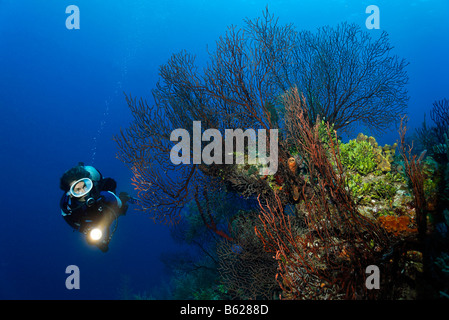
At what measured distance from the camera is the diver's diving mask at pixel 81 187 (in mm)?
3748

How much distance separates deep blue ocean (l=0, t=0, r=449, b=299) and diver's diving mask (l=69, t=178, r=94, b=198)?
3743 cm

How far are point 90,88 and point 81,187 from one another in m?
78.3

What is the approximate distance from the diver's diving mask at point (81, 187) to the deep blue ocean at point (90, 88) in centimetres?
3743

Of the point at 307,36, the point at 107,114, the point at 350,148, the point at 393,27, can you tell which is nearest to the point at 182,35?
the point at 107,114

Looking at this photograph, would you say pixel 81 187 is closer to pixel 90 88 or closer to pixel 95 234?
pixel 95 234

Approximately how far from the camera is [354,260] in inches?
106

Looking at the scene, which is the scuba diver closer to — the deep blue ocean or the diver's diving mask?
the diver's diving mask

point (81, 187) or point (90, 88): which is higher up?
point (90, 88)

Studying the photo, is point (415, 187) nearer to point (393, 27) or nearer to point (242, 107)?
point (242, 107)

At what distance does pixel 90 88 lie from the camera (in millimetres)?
67000

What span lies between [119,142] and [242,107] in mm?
3239

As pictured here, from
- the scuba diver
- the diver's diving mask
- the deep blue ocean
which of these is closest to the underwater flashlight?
the scuba diver

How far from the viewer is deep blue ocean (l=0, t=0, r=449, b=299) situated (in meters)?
40.2

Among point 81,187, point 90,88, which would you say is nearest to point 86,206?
point 81,187
